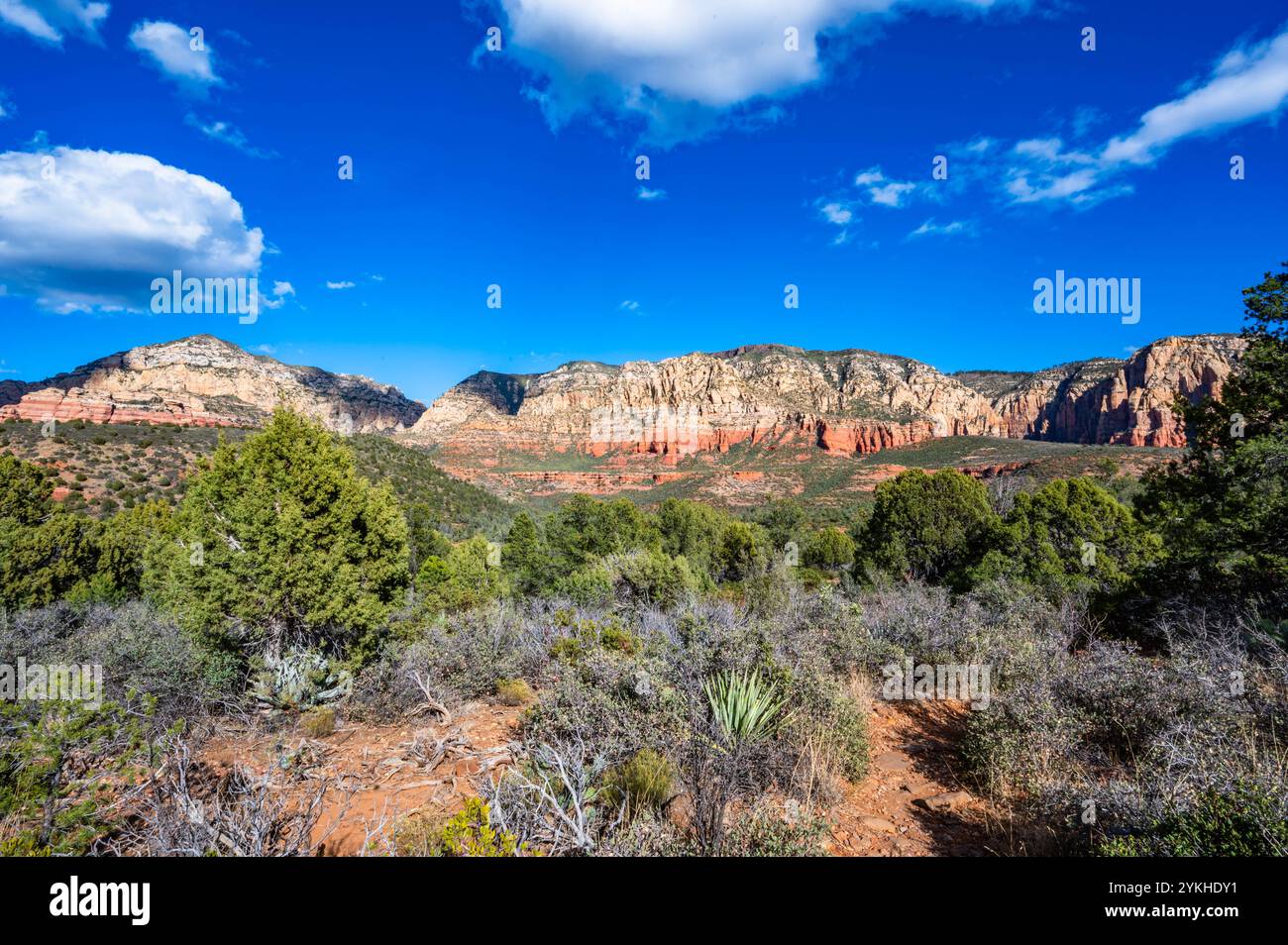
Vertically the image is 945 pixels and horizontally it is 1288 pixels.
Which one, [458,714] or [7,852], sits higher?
[7,852]

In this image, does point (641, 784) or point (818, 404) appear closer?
point (641, 784)

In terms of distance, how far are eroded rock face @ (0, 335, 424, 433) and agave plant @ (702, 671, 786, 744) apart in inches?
289

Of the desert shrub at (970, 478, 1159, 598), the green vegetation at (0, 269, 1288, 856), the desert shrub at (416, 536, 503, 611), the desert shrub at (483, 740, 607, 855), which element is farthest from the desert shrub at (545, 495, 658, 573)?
the desert shrub at (483, 740, 607, 855)

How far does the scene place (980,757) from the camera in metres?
4.92

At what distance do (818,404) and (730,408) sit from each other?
16.7 metres

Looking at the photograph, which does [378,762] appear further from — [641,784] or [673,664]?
[673,664]

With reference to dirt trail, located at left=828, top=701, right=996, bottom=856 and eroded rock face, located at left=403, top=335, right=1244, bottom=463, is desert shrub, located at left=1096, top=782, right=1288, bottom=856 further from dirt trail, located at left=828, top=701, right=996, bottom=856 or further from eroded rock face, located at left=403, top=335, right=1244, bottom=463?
eroded rock face, located at left=403, top=335, right=1244, bottom=463

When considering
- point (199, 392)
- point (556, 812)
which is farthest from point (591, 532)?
point (199, 392)

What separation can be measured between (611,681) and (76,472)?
41.9 metres

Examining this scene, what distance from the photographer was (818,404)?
9712 cm

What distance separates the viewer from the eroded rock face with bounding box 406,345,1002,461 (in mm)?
90750

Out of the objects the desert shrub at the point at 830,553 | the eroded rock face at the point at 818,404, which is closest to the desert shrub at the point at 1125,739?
the desert shrub at the point at 830,553
